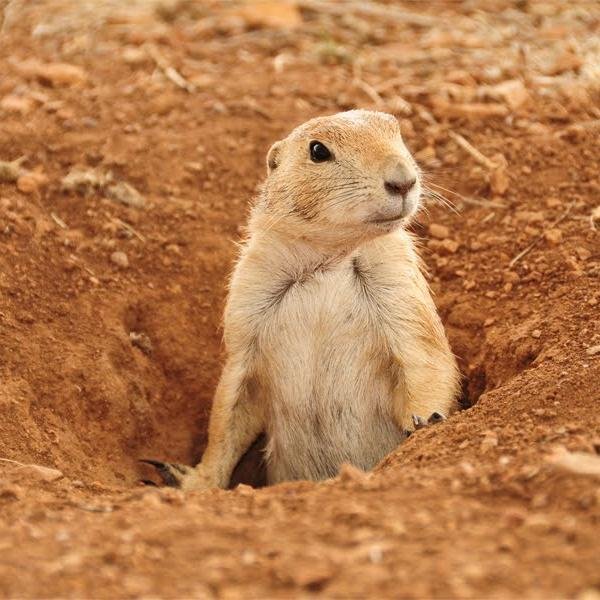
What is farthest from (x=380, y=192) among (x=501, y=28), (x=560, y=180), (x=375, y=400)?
(x=501, y=28)

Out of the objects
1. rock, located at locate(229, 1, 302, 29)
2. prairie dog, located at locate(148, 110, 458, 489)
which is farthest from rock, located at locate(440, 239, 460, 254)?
rock, located at locate(229, 1, 302, 29)

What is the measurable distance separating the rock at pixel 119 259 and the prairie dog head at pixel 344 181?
1651mm

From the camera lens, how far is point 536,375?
226 inches

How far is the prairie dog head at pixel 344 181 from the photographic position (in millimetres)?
5746

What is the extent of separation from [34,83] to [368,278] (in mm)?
4767

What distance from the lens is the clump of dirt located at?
3561mm

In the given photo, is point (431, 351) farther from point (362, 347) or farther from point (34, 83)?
point (34, 83)

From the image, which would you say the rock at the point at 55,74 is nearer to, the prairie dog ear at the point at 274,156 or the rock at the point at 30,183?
the rock at the point at 30,183

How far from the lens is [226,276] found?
823 cm

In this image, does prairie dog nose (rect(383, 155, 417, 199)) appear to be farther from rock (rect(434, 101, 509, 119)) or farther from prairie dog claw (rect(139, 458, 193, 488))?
rock (rect(434, 101, 509, 119))

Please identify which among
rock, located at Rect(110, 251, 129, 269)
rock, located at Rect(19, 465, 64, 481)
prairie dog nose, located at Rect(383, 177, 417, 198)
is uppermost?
prairie dog nose, located at Rect(383, 177, 417, 198)

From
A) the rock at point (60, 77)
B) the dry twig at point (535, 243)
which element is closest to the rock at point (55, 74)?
the rock at point (60, 77)

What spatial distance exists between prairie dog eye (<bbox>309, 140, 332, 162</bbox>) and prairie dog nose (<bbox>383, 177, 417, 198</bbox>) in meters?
0.60

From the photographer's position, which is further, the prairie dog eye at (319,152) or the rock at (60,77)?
the rock at (60,77)
